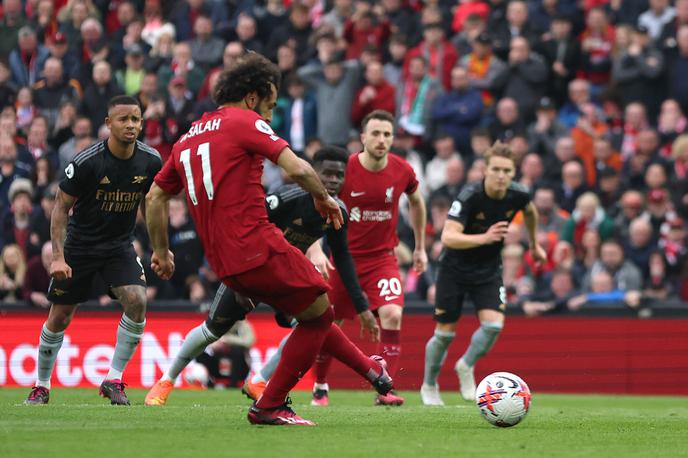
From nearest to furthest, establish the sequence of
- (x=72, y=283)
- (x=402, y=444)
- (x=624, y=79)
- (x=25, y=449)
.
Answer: (x=25, y=449) → (x=402, y=444) → (x=72, y=283) → (x=624, y=79)

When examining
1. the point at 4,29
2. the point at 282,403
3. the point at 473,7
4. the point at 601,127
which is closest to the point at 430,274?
the point at 601,127

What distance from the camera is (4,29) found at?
26.0 m

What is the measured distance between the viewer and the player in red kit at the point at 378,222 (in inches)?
541

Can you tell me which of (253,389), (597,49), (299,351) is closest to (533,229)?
(253,389)

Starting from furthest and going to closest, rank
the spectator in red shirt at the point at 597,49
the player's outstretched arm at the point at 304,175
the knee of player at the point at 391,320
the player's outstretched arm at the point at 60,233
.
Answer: the spectator in red shirt at the point at 597,49, the knee of player at the point at 391,320, the player's outstretched arm at the point at 60,233, the player's outstretched arm at the point at 304,175

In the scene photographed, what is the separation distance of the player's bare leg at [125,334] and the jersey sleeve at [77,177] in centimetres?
103

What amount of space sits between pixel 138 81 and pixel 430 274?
7491 millimetres

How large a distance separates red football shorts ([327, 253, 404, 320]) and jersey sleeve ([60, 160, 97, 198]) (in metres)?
3.10

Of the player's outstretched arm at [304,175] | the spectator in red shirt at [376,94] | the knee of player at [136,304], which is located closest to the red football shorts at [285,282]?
the player's outstretched arm at [304,175]

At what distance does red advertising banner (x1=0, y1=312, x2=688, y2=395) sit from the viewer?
1750cm

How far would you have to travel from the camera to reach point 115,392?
11969 mm

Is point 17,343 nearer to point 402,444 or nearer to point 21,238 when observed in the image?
point 21,238

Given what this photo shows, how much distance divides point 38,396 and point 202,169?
4.13 metres

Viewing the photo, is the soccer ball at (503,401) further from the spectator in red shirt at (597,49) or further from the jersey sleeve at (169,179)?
the spectator in red shirt at (597,49)
